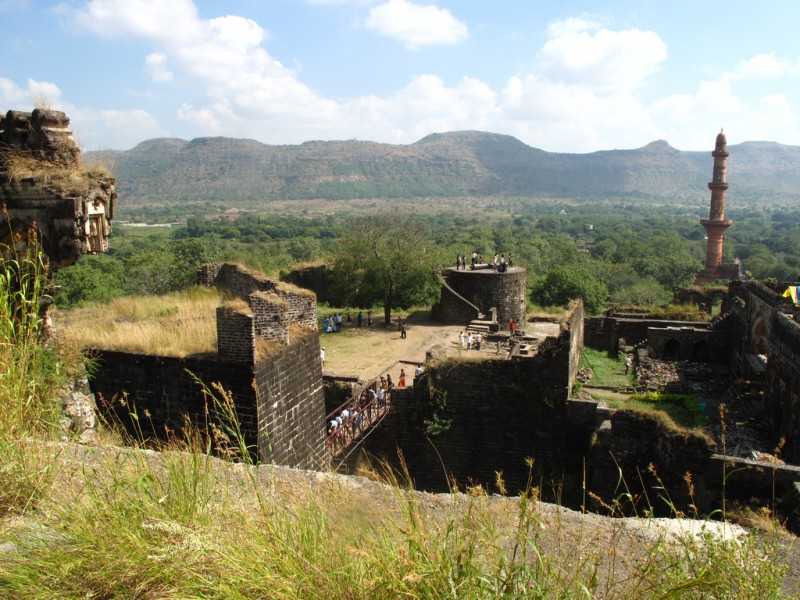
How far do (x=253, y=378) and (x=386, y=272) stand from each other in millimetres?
21269

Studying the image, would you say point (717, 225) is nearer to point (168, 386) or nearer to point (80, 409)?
point (168, 386)

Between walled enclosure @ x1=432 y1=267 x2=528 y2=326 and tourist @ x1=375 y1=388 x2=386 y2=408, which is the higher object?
walled enclosure @ x1=432 y1=267 x2=528 y2=326

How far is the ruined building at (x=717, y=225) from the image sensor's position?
48.4m

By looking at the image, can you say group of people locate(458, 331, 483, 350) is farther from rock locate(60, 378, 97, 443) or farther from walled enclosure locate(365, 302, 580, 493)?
rock locate(60, 378, 97, 443)

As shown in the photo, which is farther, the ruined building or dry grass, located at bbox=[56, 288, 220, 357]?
the ruined building

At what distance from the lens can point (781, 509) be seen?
7.30m

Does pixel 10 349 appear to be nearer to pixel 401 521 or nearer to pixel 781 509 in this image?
pixel 401 521

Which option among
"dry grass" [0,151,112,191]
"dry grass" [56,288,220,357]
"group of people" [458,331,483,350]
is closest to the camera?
"dry grass" [0,151,112,191]

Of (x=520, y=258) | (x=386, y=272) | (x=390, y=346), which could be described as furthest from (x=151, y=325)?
(x=520, y=258)

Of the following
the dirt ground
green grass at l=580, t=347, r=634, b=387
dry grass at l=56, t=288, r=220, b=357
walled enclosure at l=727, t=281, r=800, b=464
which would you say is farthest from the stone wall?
green grass at l=580, t=347, r=634, b=387

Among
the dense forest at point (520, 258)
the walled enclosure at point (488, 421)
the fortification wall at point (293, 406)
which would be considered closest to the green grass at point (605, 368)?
the walled enclosure at point (488, 421)

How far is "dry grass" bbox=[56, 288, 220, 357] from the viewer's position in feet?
27.8

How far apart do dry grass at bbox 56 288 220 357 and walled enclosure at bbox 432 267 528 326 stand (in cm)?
1693

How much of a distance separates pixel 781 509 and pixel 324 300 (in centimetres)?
2945
